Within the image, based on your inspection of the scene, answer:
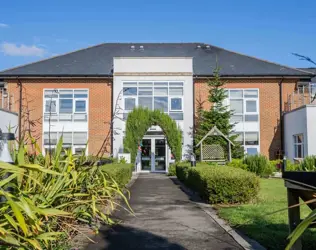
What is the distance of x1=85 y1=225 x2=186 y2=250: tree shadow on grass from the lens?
520 centimetres

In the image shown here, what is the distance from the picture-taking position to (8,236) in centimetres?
223

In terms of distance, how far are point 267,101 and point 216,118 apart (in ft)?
14.6

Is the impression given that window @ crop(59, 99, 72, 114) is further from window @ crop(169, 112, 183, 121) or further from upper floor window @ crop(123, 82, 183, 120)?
window @ crop(169, 112, 183, 121)

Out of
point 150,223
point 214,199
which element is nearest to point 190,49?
point 214,199

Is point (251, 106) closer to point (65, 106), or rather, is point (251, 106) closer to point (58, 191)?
point (65, 106)

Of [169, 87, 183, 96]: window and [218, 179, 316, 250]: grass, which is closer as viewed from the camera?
[218, 179, 316, 250]: grass

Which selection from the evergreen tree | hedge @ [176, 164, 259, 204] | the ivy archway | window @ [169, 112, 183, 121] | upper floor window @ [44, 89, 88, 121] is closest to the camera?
hedge @ [176, 164, 259, 204]

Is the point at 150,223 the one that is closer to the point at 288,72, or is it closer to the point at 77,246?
the point at 77,246

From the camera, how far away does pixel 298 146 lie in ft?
78.7

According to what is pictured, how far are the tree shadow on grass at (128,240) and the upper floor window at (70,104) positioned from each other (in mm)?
20905

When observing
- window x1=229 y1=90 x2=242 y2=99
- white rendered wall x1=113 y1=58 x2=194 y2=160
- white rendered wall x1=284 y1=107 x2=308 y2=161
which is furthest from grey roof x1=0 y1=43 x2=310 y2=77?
white rendered wall x1=284 y1=107 x2=308 y2=161

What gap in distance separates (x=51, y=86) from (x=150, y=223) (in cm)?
2184

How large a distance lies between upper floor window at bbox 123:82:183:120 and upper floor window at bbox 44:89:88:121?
3.17m

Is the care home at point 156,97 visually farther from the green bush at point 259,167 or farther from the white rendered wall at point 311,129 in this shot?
the green bush at point 259,167
